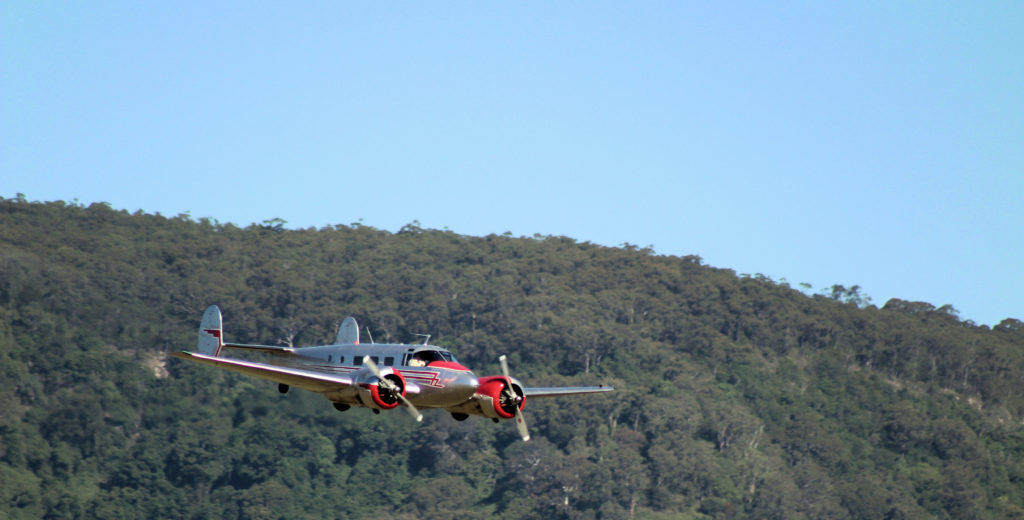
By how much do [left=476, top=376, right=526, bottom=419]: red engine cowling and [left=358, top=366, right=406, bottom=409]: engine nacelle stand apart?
267 cm

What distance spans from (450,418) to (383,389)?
11806 cm

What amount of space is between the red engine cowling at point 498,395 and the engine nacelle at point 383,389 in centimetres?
267

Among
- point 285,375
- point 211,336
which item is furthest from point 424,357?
point 211,336

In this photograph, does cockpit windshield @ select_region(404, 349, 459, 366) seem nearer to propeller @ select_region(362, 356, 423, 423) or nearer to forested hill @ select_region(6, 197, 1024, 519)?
propeller @ select_region(362, 356, 423, 423)

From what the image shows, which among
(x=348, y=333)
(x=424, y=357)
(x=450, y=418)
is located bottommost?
(x=450, y=418)

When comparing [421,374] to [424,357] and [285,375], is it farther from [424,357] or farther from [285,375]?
[285,375]

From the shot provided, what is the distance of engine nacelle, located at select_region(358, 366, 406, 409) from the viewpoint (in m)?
42.4

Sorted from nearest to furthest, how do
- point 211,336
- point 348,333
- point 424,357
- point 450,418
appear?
point 424,357 < point 348,333 < point 211,336 < point 450,418

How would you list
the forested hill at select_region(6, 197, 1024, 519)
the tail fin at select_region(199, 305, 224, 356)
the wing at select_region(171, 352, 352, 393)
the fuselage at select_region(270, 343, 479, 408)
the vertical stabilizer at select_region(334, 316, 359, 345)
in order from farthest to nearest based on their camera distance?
the forested hill at select_region(6, 197, 1024, 519) → the tail fin at select_region(199, 305, 224, 356) → the vertical stabilizer at select_region(334, 316, 359, 345) → the fuselage at select_region(270, 343, 479, 408) → the wing at select_region(171, 352, 352, 393)

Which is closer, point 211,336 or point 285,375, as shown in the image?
point 285,375

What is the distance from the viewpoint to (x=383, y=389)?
42500mm

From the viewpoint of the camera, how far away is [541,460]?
162125 mm

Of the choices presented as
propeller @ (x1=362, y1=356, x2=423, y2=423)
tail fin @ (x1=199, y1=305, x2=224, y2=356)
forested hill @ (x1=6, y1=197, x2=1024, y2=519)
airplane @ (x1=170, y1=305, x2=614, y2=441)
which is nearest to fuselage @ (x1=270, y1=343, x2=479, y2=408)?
airplane @ (x1=170, y1=305, x2=614, y2=441)

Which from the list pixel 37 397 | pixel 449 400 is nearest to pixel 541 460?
pixel 37 397
